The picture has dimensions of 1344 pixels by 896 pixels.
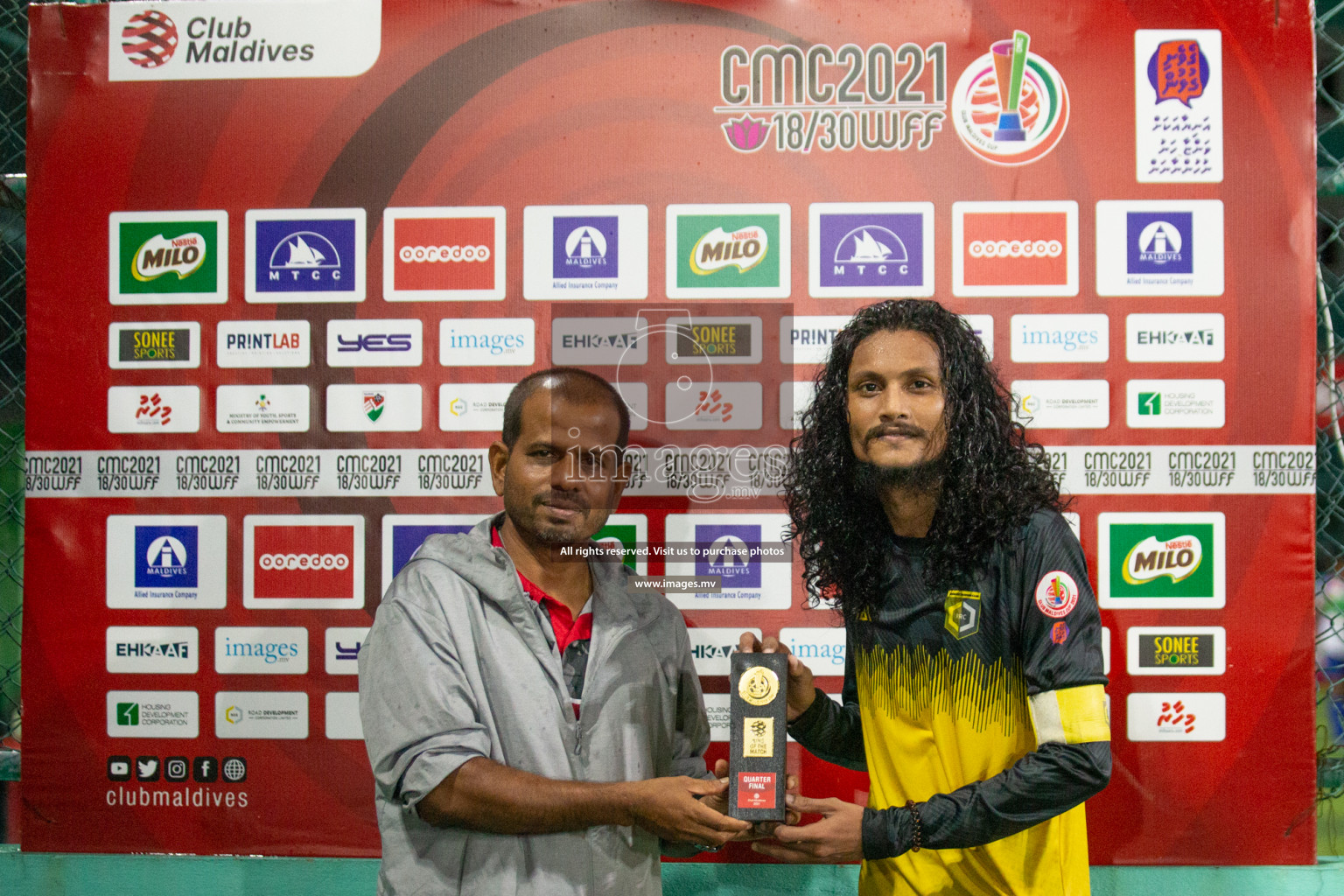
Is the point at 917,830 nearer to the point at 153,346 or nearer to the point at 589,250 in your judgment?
the point at 589,250

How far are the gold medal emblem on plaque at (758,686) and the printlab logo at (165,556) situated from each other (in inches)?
58.8

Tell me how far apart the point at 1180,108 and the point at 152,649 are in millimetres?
2928

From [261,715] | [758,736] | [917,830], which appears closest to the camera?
[917,830]

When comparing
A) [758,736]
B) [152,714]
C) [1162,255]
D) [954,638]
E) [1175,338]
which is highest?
[1162,255]

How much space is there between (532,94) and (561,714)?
1.52 metres

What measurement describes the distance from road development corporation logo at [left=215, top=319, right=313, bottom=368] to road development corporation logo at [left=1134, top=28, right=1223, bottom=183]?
84.2 inches

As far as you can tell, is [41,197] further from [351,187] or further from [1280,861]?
[1280,861]

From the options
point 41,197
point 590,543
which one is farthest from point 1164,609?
point 41,197

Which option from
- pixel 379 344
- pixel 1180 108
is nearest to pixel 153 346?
pixel 379 344

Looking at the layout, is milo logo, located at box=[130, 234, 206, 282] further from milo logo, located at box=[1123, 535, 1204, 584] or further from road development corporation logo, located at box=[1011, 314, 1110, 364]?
milo logo, located at box=[1123, 535, 1204, 584]

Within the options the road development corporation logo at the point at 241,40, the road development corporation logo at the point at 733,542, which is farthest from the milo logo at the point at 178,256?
the road development corporation logo at the point at 733,542

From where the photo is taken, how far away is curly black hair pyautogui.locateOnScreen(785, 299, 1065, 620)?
5.08 ft

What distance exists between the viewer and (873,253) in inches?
84.0

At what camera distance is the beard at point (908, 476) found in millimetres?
1575
